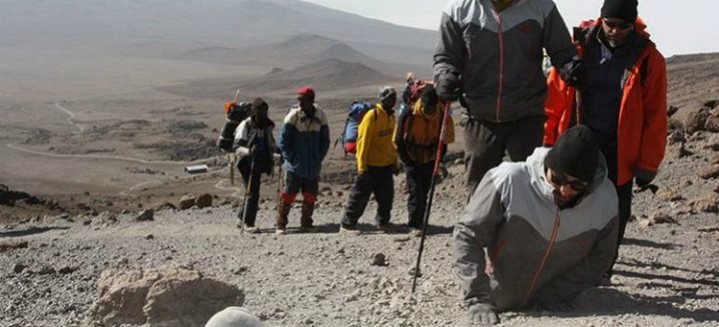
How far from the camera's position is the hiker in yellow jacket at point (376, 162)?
1023 cm

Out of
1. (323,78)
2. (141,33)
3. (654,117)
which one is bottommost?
(323,78)

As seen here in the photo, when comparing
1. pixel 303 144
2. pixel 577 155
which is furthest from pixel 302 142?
pixel 577 155

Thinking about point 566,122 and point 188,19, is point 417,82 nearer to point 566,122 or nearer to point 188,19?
point 566,122

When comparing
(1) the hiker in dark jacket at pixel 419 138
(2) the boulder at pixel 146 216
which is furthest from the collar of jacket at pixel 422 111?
(2) the boulder at pixel 146 216

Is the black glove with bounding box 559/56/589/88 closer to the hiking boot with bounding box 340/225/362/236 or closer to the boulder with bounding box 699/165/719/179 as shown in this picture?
the hiking boot with bounding box 340/225/362/236

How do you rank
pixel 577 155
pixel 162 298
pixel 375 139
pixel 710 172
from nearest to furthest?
pixel 577 155 → pixel 162 298 → pixel 375 139 → pixel 710 172

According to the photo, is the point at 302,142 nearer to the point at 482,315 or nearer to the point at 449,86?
the point at 449,86

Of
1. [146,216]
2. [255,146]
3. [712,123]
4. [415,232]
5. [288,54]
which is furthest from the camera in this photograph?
[288,54]

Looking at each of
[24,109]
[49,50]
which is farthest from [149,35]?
[24,109]

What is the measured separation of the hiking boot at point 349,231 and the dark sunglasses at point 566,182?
5.25 m

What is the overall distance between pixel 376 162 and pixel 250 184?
1550 mm

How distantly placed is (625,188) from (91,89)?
3076 inches

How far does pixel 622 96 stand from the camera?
6000mm

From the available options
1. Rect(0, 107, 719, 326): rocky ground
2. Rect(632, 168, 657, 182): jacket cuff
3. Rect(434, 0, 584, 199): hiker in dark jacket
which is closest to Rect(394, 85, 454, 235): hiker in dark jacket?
Rect(0, 107, 719, 326): rocky ground
